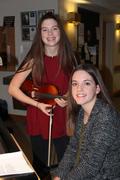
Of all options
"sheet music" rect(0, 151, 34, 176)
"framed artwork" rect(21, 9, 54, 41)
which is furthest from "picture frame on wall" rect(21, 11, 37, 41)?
"sheet music" rect(0, 151, 34, 176)

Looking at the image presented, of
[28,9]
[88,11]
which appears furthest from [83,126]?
[88,11]

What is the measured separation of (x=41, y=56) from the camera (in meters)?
1.79

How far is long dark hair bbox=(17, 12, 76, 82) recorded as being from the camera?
1771mm

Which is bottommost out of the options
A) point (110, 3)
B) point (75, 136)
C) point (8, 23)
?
point (75, 136)

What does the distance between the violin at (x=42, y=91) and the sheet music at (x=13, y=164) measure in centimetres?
71

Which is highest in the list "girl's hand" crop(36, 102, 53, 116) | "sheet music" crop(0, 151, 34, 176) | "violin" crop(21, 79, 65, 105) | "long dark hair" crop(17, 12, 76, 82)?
"long dark hair" crop(17, 12, 76, 82)

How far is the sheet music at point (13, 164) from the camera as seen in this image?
3.22 ft

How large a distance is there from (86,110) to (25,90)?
0.51 meters

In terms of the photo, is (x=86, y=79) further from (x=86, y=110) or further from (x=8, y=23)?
(x=8, y=23)

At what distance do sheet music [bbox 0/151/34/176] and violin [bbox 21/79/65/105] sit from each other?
2.34 feet

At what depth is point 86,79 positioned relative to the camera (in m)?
1.44

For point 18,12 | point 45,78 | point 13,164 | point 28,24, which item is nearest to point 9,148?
point 13,164

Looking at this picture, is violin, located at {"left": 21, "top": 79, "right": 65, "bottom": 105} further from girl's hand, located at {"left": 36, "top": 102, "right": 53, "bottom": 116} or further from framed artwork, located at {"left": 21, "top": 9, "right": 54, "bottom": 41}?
framed artwork, located at {"left": 21, "top": 9, "right": 54, "bottom": 41}

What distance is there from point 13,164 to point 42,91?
82cm
